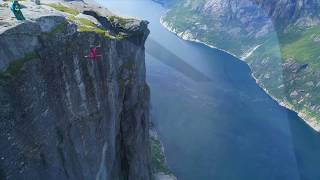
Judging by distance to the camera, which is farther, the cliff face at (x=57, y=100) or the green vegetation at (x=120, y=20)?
the green vegetation at (x=120, y=20)

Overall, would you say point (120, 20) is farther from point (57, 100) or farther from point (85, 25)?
point (57, 100)

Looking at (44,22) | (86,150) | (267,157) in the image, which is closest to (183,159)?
(267,157)

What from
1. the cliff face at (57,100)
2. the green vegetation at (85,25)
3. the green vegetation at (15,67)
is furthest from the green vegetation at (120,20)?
the green vegetation at (15,67)

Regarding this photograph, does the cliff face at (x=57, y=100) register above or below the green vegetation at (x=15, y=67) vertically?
below

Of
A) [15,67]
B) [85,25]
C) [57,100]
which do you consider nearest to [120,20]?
[85,25]

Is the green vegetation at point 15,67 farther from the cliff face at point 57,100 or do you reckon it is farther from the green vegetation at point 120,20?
the green vegetation at point 120,20

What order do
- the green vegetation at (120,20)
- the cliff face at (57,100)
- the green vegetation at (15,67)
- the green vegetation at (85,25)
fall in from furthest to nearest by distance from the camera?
1. the green vegetation at (120,20)
2. the green vegetation at (85,25)
3. the cliff face at (57,100)
4. the green vegetation at (15,67)
